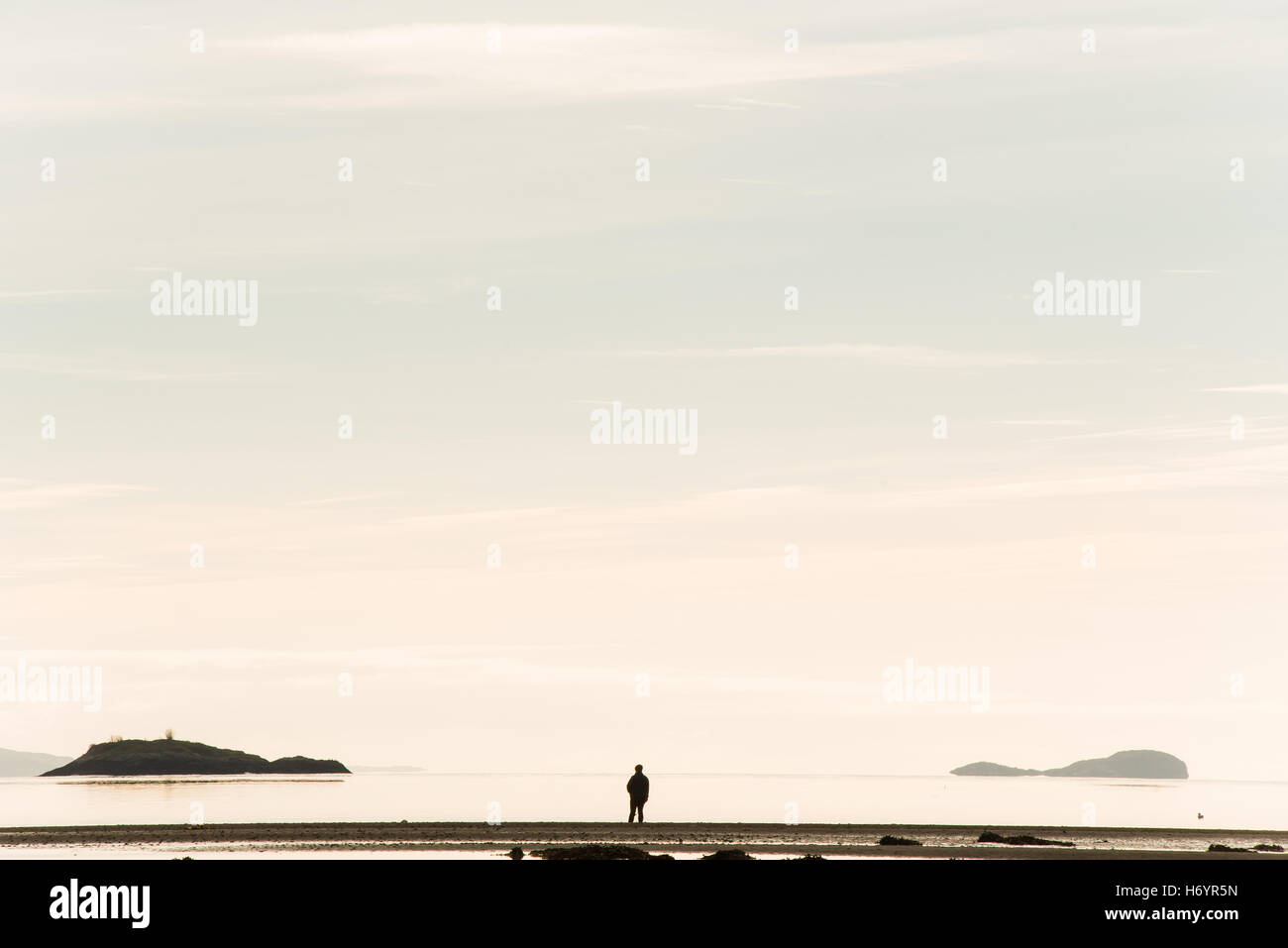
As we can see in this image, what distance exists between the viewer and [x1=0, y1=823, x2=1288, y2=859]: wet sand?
42.1 metres

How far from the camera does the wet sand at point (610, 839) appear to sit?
42125 mm

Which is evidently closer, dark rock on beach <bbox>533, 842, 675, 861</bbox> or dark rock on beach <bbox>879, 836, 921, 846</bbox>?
dark rock on beach <bbox>533, 842, 675, 861</bbox>

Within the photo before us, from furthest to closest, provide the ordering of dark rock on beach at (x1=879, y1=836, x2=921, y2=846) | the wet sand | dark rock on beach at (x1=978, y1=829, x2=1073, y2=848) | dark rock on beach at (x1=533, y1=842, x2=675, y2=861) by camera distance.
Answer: dark rock on beach at (x1=978, y1=829, x2=1073, y2=848), dark rock on beach at (x1=879, y1=836, x2=921, y2=846), the wet sand, dark rock on beach at (x1=533, y1=842, x2=675, y2=861)

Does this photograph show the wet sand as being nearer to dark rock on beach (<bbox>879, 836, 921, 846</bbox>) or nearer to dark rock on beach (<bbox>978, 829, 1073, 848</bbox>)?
dark rock on beach (<bbox>879, 836, 921, 846</bbox>)

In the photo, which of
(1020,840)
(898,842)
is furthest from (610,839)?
(1020,840)

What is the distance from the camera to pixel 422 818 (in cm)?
6356

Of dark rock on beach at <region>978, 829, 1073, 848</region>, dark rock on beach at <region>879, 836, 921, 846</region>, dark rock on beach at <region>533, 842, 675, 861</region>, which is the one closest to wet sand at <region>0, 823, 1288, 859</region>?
dark rock on beach at <region>879, 836, 921, 846</region>

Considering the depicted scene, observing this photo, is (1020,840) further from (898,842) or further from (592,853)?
(592,853)

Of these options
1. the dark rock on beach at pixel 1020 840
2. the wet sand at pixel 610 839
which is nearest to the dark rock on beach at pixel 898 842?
the wet sand at pixel 610 839

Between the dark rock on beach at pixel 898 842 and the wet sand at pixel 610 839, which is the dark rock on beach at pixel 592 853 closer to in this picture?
the wet sand at pixel 610 839

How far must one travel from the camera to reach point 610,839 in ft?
152
